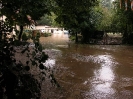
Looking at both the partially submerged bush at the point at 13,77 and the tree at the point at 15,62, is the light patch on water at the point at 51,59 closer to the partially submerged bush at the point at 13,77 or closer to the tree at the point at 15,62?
the tree at the point at 15,62

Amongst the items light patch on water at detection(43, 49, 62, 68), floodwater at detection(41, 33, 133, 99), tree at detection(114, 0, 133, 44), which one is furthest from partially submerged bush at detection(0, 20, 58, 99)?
tree at detection(114, 0, 133, 44)

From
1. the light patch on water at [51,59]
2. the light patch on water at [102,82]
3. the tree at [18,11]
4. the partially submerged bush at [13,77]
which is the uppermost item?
the tree at [18,11]

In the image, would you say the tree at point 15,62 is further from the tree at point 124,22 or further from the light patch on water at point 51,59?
the tree at point 124,22

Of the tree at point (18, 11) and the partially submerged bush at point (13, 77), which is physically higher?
the tree at point (18, 11)

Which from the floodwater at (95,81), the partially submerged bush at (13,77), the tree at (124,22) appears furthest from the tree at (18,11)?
the tree at (124,22)

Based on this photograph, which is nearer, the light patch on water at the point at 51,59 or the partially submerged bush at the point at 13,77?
the partially submerged bush at the point at 13,77

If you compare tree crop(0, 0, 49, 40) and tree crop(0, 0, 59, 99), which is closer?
tree crop(0, 0, 59, 99)

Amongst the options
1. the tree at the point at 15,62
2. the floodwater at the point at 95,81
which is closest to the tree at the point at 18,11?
the tree at the point at 15,62

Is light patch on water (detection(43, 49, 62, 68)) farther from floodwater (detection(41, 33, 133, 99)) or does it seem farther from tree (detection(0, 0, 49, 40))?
tree (detection(0, 0, 49, 40))

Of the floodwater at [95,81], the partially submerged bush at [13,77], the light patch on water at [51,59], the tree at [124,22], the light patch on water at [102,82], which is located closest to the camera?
the partially submerged bush at [13,77]

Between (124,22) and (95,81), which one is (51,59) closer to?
(95,81)

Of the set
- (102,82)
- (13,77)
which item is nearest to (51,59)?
(102,82)

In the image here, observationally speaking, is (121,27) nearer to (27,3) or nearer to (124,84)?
(124,84)

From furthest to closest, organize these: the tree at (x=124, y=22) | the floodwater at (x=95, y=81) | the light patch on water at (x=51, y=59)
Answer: the tree at (x=124, y=22), the light patch on water at (x=51, y=59), the floodwater at (x=95, y=81)
